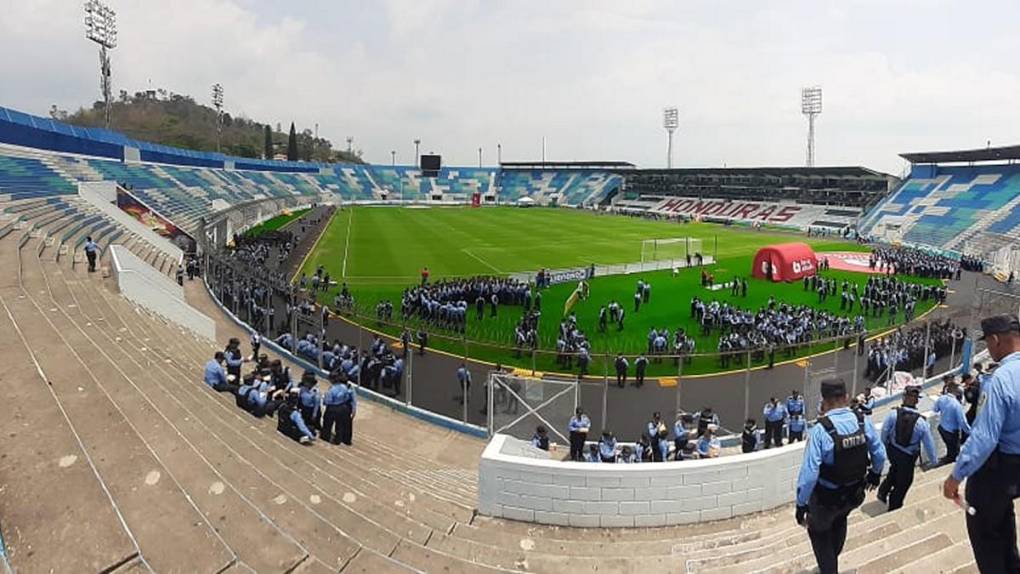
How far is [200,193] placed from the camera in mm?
52188

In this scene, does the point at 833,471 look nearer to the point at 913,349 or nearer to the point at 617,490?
the point at 617,490

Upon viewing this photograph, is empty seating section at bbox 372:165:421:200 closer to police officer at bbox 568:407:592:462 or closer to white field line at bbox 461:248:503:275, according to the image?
white field line at bbox 461:248:503:275

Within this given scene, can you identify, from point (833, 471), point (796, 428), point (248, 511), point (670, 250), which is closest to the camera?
point (833, 471)

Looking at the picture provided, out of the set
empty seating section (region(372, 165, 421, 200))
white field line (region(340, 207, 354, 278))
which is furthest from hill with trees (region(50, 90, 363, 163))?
white field line (region(340, 207, 354, 278))

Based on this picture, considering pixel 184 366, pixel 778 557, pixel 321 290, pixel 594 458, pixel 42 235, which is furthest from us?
pixel 321 290

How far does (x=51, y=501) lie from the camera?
4.54 metres

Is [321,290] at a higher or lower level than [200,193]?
lower

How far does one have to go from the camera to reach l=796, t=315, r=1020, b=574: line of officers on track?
10.7 feet

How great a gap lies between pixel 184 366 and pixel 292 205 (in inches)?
2571

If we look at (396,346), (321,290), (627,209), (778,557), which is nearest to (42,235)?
(321,290)

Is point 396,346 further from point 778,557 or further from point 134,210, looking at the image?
point 134,210

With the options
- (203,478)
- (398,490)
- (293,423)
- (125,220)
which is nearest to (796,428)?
(398,490)

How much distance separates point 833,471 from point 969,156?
224 feet

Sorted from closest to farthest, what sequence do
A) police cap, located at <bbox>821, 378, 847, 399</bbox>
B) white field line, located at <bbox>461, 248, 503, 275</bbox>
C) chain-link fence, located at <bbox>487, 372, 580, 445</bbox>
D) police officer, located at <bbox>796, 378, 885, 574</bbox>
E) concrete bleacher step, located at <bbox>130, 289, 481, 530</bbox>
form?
police officer, located at <bbox>796, 378, 885, 574</bbox> < police cap, located at <bbox>821, 378, 847, 399</bbox> < concrete bleacher step, located at <bbox>130, 289, 481, 530</bbox> < chain-link fence, located at <bbox>487, 372, 580, 445</bbox> < white field line, located at <bbox>461, 248, 503, 275</bbox>
